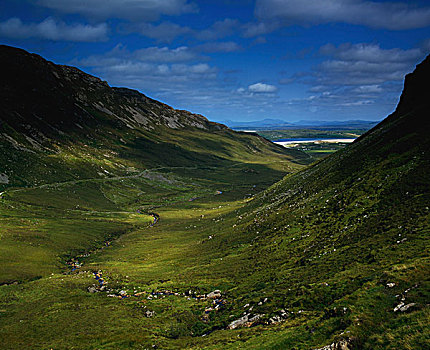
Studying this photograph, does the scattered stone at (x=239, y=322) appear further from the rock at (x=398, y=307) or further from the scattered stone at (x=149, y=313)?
the rock at (x=398, y=307)

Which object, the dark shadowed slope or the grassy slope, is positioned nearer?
the dark shadowed slope

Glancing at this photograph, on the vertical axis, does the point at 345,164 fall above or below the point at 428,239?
above

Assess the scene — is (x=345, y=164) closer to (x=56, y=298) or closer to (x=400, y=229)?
(x=400, y=229)

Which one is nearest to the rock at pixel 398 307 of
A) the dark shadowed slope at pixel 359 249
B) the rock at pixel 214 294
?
the dark shadowed slope at pixel 359 249

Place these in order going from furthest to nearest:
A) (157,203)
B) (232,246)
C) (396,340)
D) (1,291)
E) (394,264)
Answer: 1. (157,203)
2. (232,246)
3. (1,291)
4. (394,264)
5. (396,340)

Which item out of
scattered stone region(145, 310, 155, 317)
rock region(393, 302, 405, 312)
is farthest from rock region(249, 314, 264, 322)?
scattered stone region(145, 310, 155, 317)

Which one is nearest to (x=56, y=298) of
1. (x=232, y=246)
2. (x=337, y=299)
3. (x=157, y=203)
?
(x=232, y=246)

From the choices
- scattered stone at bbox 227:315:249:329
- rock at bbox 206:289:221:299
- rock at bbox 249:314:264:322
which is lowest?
rock at bbox 206:289:221:299

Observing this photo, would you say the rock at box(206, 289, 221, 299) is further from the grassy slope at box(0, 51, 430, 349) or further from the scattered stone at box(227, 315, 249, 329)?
the scattered stone at box(227, 315, 249, 329)

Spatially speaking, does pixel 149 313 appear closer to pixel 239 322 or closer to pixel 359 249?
pixel 239 322

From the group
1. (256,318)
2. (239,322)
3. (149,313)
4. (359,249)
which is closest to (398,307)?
(256,318)

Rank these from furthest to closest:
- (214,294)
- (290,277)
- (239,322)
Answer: (214,294) → (290,277) → (239,322)
